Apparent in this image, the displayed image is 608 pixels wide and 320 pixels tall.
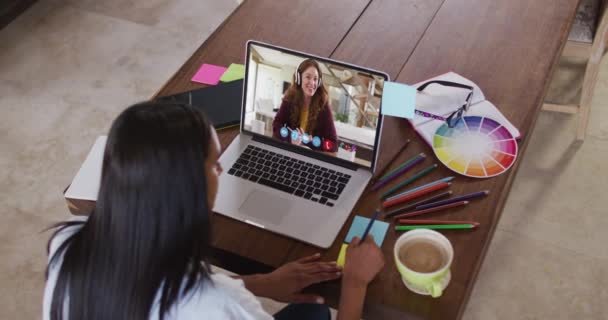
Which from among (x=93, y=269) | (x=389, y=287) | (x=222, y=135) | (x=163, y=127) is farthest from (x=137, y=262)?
(x=222, y=135)

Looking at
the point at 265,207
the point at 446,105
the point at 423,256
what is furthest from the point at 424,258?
the point at 446,105

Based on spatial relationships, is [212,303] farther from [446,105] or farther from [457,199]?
[446,105]

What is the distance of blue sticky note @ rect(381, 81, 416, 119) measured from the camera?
4.38 ft

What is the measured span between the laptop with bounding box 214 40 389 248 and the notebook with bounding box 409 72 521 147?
188 millimetres

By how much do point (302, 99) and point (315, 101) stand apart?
0.10ft

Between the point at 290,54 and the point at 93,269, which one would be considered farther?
the point at 290,54

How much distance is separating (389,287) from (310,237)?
19cm

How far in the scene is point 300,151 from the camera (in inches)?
52.8

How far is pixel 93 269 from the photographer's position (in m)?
0.89

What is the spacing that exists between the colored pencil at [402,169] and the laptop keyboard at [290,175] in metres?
0.07

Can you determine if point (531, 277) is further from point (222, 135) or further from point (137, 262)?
point (137, 262)

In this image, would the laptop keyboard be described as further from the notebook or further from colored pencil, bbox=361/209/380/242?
the notebook

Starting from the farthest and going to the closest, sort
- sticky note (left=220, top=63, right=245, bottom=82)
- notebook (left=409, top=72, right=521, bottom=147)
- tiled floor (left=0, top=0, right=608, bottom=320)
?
tiled floor (left=0, top=0, right=608, bottom=320)
sticky note (left=220, top=63, right=245, bottom=82)
notebook (left=409, top=72, right=521, bottom=147)

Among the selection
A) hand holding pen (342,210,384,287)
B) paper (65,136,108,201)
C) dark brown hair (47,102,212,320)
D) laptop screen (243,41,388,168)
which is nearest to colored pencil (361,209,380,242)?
hand holding pen (342,210,384,287)
